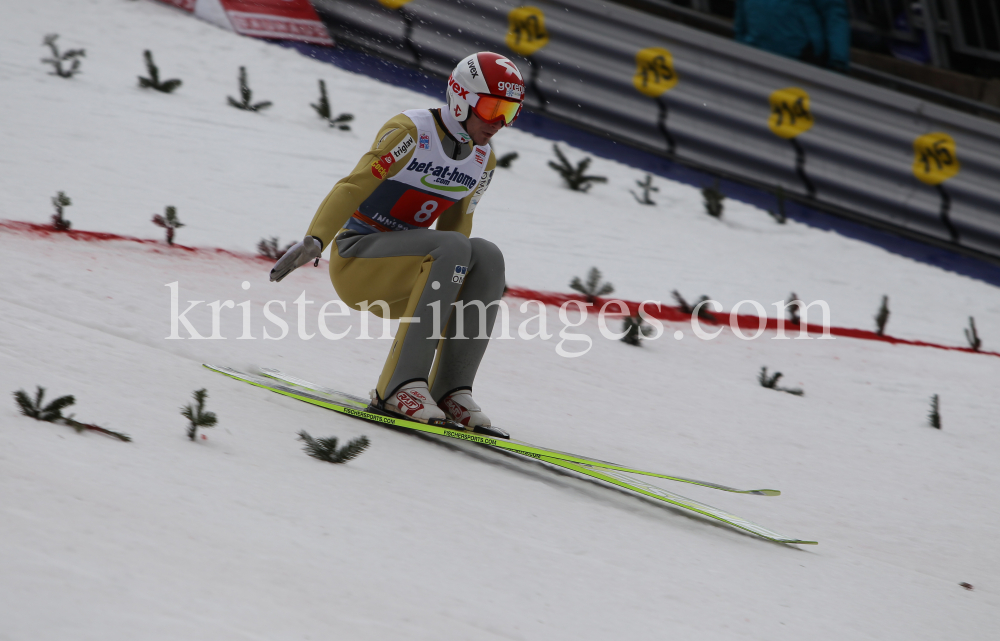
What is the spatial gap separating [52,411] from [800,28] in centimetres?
758

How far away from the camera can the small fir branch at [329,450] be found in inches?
120

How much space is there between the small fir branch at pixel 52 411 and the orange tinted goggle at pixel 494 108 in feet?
5.62

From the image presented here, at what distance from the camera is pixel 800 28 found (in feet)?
27.8

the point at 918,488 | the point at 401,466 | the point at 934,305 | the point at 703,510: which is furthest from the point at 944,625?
the point at 934,305

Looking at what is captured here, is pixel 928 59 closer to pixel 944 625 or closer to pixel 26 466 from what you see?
pixel 944 625

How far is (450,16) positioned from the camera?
9.64m

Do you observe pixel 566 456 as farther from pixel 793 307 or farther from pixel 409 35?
pixel 409 35

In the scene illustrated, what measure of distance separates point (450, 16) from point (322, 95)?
214 centimetres

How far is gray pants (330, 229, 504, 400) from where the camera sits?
350 cm

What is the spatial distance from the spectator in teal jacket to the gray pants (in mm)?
5912

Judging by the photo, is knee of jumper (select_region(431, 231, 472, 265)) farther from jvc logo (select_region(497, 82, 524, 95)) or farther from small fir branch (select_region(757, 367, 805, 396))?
small fir branch (select_region(757, 367, 805, 396))

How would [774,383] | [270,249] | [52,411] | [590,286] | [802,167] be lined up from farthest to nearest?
[802,167], [590,286], [270,249], [774,383], [52,411]

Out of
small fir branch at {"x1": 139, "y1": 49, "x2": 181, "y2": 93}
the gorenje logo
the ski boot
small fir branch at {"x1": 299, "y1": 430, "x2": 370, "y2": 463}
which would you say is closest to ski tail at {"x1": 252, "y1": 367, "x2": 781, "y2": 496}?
the ski boot

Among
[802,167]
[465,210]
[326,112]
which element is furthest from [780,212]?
[465,210]
